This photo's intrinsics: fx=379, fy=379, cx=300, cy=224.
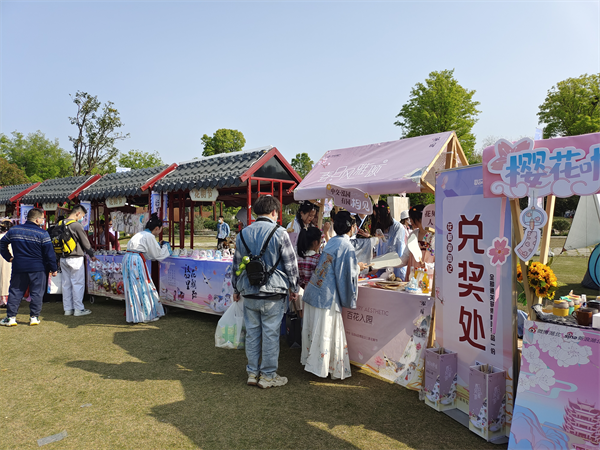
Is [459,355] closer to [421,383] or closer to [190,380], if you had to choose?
[421,383]

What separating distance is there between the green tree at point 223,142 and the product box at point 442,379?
38.9 meters

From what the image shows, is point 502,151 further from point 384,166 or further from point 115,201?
point 115,201

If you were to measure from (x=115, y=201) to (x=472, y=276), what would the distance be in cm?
821

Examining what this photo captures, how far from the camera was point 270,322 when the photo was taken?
152 inches

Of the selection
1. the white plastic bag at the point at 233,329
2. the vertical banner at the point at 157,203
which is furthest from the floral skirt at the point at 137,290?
the white plastic bag at the point at 233,329

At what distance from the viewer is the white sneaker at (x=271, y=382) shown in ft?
12.6

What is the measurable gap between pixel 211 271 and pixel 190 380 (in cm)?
242

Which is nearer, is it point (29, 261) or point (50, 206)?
point (29, 261)

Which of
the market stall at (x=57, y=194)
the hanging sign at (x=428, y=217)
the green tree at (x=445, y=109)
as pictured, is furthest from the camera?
the green tree at (x=445, y=109)

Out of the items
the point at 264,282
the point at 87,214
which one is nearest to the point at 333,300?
the point at 264,282

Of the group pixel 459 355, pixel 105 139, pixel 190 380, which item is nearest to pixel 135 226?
pixel 190 380

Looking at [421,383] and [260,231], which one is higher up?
[260,231]

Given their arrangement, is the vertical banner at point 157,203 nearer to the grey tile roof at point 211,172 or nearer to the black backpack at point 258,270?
the grey tile roof at point 211,172

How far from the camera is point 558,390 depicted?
8.02ft
